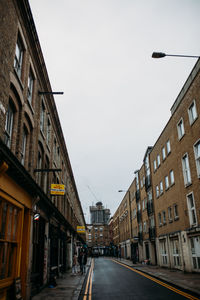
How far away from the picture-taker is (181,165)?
70.8 feet

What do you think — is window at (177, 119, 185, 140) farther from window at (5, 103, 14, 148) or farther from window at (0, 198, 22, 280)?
window at (0, 198, 22, 280)

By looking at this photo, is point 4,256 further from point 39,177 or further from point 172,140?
point 172,140

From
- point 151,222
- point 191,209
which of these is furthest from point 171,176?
point 151,222

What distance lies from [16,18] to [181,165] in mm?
16009

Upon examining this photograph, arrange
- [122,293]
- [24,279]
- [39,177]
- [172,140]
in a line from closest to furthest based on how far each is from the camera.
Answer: [24,279] → [122,293] → [39,177] → [172,140]

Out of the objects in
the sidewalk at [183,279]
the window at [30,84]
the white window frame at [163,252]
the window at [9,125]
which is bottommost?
the sidewalk at [183,279]

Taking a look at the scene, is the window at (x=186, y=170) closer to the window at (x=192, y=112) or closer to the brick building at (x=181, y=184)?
the brick building at (x=181, y=184)

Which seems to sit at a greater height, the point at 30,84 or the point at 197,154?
the point at 30,84

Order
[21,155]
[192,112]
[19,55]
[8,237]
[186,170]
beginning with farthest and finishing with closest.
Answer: [186,170], [192,112], [19,55], [21,155], [8,237]

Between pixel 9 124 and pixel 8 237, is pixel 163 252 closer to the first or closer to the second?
pixel 8 237

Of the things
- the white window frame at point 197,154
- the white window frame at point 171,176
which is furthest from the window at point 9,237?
the white window frame at point 171,176

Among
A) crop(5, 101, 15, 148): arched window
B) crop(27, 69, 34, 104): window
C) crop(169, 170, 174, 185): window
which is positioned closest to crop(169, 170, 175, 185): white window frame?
crop(169, 170, 174, 185): window

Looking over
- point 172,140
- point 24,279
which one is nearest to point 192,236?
point 172,140

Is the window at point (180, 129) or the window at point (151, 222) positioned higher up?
Result: the window at point (180, 129)
